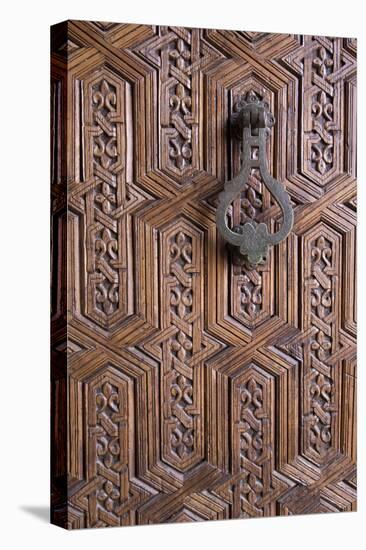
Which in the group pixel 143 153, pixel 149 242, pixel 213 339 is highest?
pixel 143 153

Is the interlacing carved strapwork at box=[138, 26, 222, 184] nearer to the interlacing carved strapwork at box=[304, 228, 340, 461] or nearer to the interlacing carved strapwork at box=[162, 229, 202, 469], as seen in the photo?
the interlacing carved strapwork at box=[162, 229, 202, 469]

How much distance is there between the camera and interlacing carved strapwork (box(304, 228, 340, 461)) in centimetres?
504

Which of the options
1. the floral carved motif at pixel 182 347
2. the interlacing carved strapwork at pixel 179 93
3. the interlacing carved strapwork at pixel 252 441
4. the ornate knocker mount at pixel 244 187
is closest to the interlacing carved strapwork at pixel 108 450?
the floral carved motif at pixel 182 347

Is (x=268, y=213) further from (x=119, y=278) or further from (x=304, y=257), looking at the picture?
(x=119, y=278)

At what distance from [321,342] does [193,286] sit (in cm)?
52

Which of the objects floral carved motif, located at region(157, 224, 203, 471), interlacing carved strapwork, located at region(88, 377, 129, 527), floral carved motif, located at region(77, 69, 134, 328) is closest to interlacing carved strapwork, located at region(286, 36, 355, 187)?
floral carved motif, located at region(157, 224, 203, 471)

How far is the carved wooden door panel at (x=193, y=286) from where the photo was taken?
482cm

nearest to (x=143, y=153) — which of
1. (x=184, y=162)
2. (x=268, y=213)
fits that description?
(x=184, y=162)

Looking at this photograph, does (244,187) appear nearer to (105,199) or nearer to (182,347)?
(105,199)

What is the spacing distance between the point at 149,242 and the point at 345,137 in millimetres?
817

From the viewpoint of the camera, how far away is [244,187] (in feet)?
16.2

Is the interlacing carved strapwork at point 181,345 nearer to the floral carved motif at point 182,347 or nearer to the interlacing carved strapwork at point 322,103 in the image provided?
the floral carved motif at point 182,347

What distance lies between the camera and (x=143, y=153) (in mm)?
4855

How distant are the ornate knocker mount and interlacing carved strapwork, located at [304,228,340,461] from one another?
0.19m
